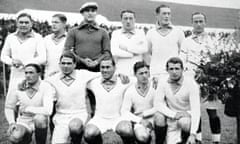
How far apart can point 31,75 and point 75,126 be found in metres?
0.65

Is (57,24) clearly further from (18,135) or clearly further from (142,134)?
(142,134)

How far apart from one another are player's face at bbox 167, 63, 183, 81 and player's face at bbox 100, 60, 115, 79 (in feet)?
1.80

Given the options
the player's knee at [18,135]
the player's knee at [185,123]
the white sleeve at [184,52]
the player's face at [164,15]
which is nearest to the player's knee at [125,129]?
the player's knee at [185,123]

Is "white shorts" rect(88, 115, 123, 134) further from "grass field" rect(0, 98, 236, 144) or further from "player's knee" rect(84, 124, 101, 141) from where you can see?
"grass field" rect(0, 98, 236, 144)

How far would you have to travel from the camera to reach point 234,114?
309 cm

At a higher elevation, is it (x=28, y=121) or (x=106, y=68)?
(x=106, y=68)

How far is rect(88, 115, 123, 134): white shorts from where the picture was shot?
3.01m

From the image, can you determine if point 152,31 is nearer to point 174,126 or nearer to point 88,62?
point 88,62

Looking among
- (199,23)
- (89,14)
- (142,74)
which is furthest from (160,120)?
(89,14)

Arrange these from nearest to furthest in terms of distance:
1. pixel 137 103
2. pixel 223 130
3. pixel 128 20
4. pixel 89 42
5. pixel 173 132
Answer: pixel 173 132, pixel 137 103, pixel 89 42, pixel 128 20, pixel 223 130

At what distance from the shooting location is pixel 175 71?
2986 millimetres

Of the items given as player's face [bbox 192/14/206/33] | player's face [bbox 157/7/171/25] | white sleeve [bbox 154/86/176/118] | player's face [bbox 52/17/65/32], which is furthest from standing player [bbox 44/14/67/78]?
player's face [bbox 192/14/206/33]

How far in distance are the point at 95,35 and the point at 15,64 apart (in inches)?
35.9

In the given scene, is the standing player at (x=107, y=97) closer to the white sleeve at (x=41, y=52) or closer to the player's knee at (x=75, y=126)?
the player's knee at (x=75, y=126)
